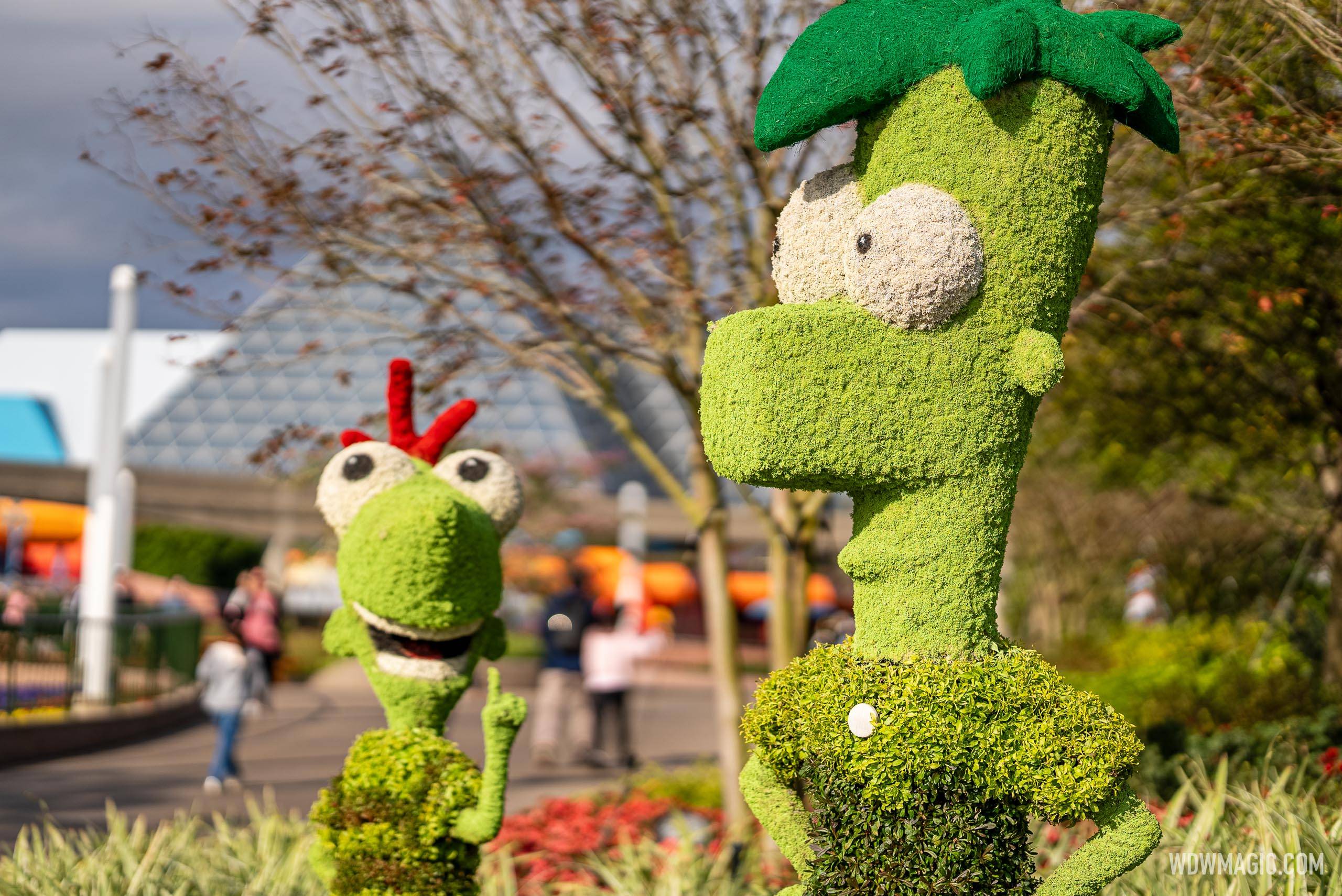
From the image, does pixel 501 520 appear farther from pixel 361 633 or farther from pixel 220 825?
pixel 220 825

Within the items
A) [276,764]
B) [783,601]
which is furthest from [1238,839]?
[276,764]

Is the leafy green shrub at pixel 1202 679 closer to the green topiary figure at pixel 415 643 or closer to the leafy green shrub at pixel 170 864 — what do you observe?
the green topiary figure at pixel 415 643

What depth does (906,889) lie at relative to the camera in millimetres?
3273

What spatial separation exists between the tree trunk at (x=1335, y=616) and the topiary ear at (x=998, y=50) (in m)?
6.94

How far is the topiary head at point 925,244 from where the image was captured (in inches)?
129

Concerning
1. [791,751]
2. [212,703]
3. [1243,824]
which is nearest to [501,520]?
[791,751]

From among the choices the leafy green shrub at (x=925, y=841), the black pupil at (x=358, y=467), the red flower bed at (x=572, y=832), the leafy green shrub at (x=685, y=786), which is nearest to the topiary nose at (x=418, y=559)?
the black pupil at (x=358, y=467)

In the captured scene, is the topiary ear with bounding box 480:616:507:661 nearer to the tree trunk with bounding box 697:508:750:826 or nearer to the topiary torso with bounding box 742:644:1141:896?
the topiary torso with bounding box 742:644:1141:896

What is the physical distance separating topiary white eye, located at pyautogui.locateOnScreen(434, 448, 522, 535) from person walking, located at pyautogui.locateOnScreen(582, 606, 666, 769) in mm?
6403

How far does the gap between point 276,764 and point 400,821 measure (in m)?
7.67

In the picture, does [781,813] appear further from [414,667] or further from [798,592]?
[798,592]

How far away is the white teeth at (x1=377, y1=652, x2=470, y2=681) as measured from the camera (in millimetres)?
4523

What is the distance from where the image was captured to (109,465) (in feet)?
42.9

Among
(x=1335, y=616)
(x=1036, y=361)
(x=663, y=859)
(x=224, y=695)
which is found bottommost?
(x=663, y=859)
